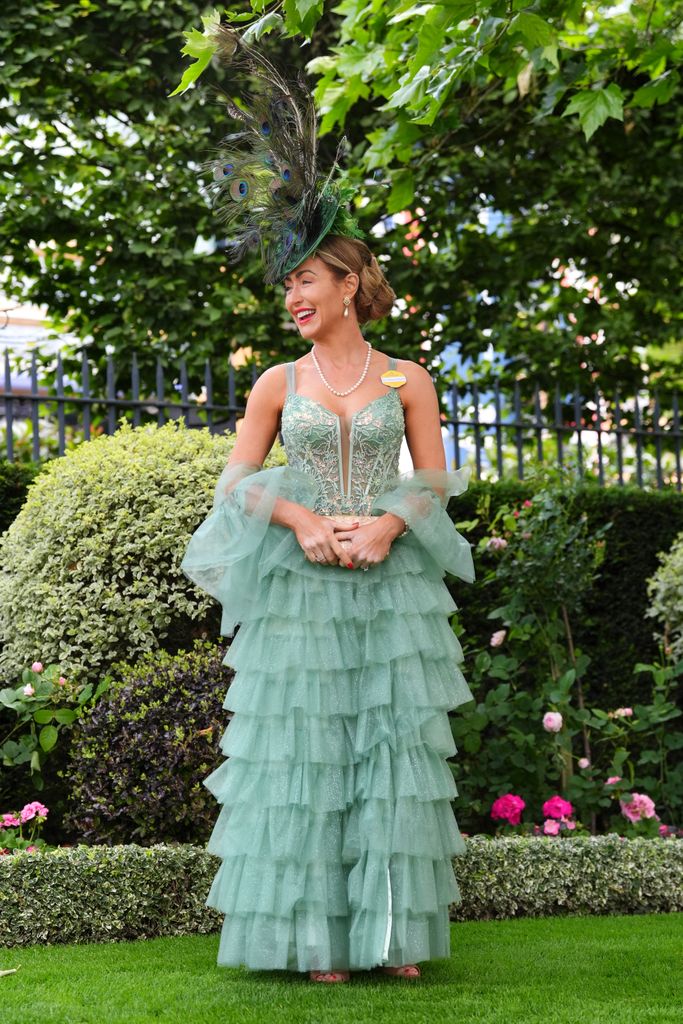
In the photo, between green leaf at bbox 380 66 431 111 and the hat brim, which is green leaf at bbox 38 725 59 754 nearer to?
the hat brim

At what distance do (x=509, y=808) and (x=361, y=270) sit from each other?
8.57 ft

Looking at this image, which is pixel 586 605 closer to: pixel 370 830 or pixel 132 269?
pixel 370 830

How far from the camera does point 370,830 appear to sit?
128 inches

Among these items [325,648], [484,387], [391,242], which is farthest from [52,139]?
[325,648]

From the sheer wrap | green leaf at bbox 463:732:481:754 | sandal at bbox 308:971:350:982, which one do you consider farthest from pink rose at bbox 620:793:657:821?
sandal at bbox 308:971:350:982

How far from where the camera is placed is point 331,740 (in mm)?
3318

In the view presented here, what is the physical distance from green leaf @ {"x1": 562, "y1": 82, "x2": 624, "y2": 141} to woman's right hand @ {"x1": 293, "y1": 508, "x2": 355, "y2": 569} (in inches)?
97.3

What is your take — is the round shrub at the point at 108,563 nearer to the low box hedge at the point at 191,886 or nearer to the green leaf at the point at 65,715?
the green leaf at the point at 65,715

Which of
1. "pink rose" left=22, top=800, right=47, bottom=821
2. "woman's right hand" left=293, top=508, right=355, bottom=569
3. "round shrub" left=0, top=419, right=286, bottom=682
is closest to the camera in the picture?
"woman's right hand" left=293, top=508, right=355, bottom=569

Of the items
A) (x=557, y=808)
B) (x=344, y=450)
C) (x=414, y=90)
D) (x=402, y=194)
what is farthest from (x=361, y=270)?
(x=557, y=808)

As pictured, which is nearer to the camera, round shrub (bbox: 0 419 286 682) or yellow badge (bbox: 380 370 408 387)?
yellow badge (bbox: 380 370 408 387)

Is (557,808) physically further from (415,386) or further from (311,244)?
(311,244)

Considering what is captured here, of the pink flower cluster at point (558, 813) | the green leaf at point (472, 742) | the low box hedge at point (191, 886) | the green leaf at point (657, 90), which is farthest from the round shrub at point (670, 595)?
the green leaf at point (657, 90)

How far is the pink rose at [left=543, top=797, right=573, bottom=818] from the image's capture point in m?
5.32
